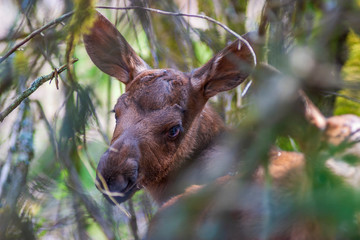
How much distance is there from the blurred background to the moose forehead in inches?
13.1

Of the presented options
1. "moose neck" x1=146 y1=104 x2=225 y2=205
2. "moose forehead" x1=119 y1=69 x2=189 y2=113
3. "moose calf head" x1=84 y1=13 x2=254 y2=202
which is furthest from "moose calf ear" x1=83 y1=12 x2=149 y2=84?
"moose neck" x1=146 y1=104 x2=225 y2=205

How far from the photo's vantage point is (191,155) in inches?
154

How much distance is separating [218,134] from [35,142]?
67.9 inches

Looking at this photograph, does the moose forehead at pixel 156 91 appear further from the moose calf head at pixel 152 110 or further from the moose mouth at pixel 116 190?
the moose mouth at pixel 116 190

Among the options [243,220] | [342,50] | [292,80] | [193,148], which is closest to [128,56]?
[193,148]

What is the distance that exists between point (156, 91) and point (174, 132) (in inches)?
15.0

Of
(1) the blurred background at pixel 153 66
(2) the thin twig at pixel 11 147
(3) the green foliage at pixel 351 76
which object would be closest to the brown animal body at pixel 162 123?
(1) the blurred background at pixel 153 66

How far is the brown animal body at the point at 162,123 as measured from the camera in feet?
10.5

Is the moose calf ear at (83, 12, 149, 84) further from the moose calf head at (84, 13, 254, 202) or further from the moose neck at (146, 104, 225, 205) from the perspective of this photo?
the moose neck at (146, 104, 225, 205)

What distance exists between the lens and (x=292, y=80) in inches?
68.1

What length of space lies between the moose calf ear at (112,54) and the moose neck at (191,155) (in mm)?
859

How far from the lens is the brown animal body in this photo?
10.5ft

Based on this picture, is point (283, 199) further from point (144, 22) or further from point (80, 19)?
point (144, 22)

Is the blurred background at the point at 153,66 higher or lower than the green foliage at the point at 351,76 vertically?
higher
